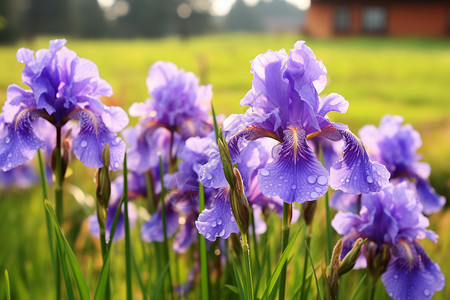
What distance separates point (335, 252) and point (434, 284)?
22.9 inches

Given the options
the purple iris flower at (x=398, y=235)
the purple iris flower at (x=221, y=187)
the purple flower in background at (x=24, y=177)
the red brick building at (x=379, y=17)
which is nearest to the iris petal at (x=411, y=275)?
the purple iris flower at (x=398, y=235)

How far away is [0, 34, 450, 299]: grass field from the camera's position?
3.18m

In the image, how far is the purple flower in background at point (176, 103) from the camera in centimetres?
221

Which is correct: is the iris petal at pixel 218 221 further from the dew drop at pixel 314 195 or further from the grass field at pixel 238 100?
the grass field at pixel 238 100

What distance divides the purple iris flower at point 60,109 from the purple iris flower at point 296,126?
446 millimetres

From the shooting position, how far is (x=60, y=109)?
A: 5.30 feet

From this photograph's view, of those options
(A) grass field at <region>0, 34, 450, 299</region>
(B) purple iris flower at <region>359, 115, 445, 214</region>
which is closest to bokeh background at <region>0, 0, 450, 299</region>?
(A) grass field at <region>0, 34, 450, 299</region>

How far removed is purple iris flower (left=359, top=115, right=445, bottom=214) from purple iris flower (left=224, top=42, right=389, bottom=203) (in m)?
0.93

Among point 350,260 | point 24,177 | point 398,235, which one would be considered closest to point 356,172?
point 350,260

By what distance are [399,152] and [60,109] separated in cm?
156

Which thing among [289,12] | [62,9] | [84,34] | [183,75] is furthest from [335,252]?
[289,12]

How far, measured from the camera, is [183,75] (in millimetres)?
2270

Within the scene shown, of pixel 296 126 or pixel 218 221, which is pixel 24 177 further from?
pixel 296 126

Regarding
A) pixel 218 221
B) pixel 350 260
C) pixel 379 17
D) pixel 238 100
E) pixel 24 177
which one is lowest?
pixel 379 17
